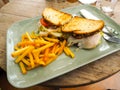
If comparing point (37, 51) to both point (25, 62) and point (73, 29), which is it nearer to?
point (25, 62)

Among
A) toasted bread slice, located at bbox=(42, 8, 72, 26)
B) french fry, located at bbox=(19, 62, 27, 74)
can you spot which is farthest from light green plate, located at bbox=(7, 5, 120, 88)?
toasted bread slice, located at bbox=(42, 8, 72, 26)

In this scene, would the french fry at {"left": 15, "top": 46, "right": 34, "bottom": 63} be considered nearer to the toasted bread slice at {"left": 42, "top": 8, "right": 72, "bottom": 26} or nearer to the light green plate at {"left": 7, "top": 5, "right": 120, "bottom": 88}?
the light green plate at {"left": 7, "top": 5, "right": 120, "bottom": 88}

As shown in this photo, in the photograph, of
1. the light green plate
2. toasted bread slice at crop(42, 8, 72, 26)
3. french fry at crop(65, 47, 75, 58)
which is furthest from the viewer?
toasted bread slice at crop(42, 8, 72, 26)

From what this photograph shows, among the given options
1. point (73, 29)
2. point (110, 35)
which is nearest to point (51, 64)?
point (73, 29)

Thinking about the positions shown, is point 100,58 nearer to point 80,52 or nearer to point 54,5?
point 80,52

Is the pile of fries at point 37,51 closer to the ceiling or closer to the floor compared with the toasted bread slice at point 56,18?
closer to the floor

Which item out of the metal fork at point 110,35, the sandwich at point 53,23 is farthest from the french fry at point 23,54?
the metal fork at point 110,35

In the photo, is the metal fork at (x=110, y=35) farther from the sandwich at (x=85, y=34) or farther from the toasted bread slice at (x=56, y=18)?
the toasted bread slice at (x=56, y=18)
